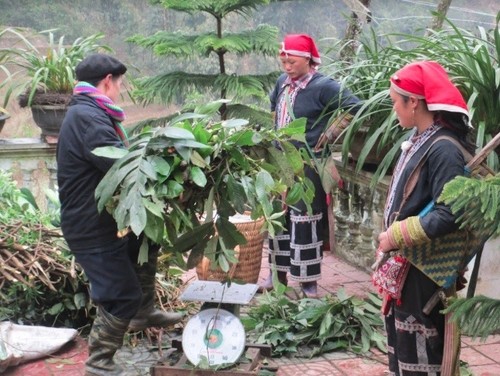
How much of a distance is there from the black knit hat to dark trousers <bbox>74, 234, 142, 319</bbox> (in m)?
0.82

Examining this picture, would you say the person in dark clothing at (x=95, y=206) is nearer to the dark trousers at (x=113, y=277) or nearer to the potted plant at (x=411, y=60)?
the dark trousers at (x=113, y=277)

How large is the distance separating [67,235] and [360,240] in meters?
3.04

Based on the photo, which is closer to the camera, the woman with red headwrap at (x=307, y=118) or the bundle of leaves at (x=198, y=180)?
the bundle of leaves at (x=198, y=180)

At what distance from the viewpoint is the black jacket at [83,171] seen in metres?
4.03

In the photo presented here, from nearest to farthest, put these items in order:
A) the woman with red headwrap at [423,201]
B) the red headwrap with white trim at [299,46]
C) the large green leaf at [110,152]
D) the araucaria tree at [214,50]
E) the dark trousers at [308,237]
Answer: the woman with red headwrap at [423,201] → the large green leaf at [110,152] → the red headwrap with white trim at [299,46] → the dark trousers at [308,237] → the araucaria tree at [214,50]

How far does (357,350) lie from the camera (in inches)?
194

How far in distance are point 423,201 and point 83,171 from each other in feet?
5.46

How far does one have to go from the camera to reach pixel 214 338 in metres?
4.18

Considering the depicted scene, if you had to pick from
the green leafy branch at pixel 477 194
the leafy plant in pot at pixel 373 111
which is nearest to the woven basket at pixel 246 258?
the leafy plant in pot at pixel 373 111

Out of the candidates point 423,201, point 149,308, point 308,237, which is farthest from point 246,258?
point 423,201

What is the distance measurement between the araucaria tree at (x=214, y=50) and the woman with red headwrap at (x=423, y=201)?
142 inches

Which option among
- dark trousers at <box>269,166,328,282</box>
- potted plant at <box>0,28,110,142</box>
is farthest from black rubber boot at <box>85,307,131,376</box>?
potted plant at <box>0,28,110,142</box>

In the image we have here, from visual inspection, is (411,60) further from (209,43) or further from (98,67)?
(209,43)

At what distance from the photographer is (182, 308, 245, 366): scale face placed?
4.18m
